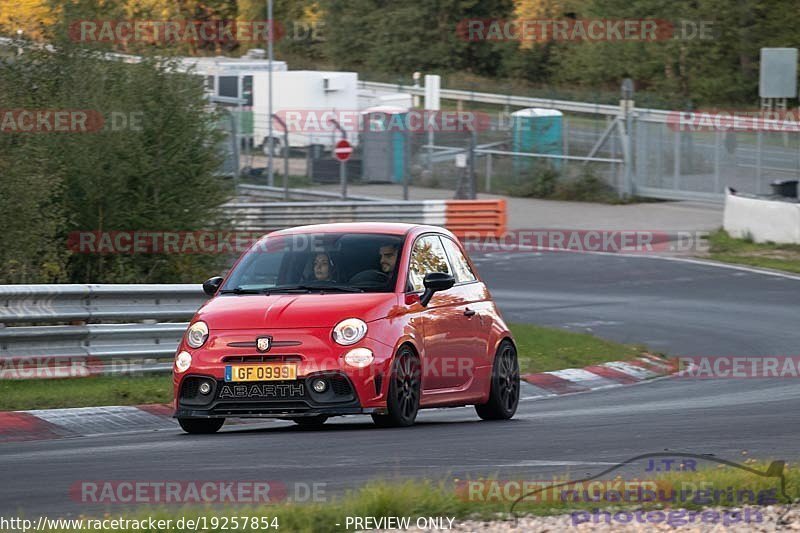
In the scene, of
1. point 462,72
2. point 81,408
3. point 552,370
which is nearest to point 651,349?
point 552,370

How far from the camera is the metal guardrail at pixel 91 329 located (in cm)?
1371

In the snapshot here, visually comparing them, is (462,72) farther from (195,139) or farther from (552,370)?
(552,370)

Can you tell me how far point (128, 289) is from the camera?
14750mm

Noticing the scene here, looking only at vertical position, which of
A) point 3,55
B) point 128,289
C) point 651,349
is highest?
point 3,55

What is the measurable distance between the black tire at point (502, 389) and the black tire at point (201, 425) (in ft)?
7.55

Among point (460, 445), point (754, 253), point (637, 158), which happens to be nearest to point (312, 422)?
point (460, 445)

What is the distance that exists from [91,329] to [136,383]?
27.8 inches

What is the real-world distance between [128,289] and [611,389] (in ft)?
16.4

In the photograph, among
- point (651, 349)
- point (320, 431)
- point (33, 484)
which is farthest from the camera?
point (651, 349)
